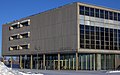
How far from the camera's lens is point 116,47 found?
6362 centimetres

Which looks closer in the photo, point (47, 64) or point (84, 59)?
point (84, 59)

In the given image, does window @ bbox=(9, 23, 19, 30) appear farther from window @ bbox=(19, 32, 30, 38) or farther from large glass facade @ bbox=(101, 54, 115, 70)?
large glass facade @ bbox=(101, 54, 115, 70)

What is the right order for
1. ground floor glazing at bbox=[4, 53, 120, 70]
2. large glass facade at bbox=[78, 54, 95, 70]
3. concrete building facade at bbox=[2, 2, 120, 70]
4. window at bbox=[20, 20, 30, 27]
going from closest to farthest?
1. concrete building facade at bbox=[2, 2, 120, 70]
2. large glass facade at bbox=[78, 54, 95, 70]
3. ground floor glazing at bbox=[4, 53, 120, 70]
4. window at bbox=[20, 20, 30, 27]

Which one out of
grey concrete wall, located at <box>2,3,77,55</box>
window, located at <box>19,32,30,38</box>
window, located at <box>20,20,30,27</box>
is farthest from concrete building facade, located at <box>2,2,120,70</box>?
window, located at <box>20,20,30,27</box>

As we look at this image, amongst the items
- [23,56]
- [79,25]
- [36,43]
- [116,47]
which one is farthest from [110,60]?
[23,56]

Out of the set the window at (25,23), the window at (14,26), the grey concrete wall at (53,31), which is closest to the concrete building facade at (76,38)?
the grey concrete wall at (53,31)

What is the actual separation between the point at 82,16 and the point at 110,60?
43.5ft

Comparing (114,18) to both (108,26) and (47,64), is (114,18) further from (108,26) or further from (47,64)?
(47,64)

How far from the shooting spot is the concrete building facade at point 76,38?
57847mm

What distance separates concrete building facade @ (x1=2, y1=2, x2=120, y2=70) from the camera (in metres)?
57.8

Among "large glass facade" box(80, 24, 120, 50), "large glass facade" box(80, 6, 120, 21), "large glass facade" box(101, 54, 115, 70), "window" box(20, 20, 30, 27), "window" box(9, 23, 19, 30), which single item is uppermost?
"large glass facade" box(80, 6, 120, 21)

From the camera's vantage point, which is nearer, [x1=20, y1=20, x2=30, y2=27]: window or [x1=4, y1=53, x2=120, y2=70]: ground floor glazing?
[x1=4, y1=53, x2=120, y2=70]: ground floor glazing

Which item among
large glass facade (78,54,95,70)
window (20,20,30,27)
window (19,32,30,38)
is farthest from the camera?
window (20,20,30,27)

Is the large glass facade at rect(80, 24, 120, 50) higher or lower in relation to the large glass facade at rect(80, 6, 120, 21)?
lower
